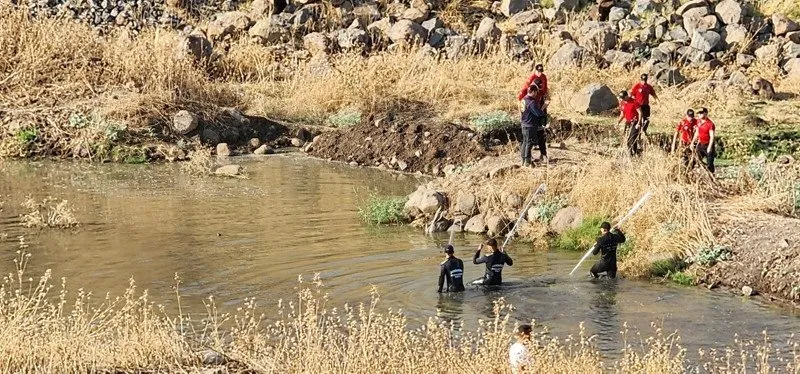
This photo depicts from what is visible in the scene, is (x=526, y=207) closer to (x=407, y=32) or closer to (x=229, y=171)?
(x=229, y=171)

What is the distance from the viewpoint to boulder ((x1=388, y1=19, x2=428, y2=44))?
A: 3456 cm

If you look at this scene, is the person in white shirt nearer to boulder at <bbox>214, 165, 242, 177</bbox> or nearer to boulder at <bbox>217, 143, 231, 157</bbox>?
boulder at <bbox>214, 165, 242, 177</bbox>

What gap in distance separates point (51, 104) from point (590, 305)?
16.2 m

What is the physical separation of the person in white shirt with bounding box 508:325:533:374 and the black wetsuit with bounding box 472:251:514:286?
16.2 ft

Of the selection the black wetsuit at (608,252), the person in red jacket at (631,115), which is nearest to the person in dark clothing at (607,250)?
the black wetsuit at (608,252)

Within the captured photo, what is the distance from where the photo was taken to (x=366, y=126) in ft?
89.0

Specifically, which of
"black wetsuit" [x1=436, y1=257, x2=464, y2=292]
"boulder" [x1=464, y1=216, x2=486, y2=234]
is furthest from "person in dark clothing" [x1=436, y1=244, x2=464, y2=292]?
"boulder" [x1=464, y1=216, x2=486, y2=234]

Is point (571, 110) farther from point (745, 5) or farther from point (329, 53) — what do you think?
point (745, 5)

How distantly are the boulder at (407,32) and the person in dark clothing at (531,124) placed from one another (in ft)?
43.8

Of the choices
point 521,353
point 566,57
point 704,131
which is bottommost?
point 521,353

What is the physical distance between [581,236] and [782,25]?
19.0 metres

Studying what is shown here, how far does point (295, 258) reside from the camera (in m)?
17.5

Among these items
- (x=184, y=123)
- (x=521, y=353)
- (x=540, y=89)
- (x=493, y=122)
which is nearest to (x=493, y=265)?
(x=521, y=353)

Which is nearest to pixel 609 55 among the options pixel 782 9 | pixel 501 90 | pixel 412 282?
pixel 501 90
